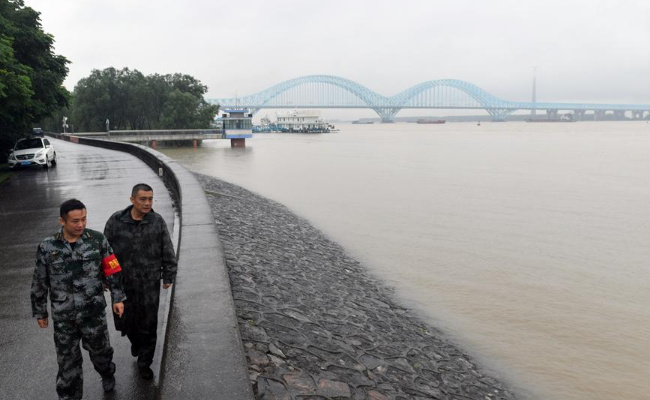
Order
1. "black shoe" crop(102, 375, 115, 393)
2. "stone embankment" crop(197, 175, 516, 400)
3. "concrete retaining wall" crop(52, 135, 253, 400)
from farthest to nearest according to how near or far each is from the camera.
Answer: "stone embankment" crop(197, 175, 516, 400) < "black shoe" crop(102, 375, 115, 393) < "concrete retaining wall" crop(52, 135, 253, 400)

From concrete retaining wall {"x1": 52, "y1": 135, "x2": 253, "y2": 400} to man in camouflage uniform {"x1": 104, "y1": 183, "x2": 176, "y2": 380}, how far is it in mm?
Result: 269

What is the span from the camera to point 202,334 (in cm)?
471

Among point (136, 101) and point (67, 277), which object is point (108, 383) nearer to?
point (67, 277)

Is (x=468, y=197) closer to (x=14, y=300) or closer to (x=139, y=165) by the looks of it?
(x=139, y=165)

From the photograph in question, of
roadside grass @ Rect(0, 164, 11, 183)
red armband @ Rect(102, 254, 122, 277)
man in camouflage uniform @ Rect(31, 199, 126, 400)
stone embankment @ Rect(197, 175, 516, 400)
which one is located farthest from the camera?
roadside grass @ Rect(0, 164, 11, 183)

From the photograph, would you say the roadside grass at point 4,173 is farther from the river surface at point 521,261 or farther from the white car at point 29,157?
the river surface at point 521,261

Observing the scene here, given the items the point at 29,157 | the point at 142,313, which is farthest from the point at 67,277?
the point at 29,157

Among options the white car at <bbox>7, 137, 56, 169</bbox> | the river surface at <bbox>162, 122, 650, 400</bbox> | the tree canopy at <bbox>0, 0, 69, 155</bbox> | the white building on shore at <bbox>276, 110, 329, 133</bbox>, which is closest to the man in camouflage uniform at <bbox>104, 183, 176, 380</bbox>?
the river surface at <bbox>162, 122, 650, 400</bbox>

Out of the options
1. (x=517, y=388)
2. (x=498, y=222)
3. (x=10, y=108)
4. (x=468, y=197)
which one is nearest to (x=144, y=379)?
(x=517, y=388)

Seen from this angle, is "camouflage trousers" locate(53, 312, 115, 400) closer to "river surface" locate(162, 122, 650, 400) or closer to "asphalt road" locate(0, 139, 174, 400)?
"asphalt road" locate(0, 139, 174, 400)

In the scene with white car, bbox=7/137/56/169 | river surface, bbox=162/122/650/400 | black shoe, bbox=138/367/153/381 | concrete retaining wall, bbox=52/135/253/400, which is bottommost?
river surface, bbox=162/122/650/400

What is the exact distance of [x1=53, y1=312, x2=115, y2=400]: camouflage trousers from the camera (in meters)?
4.20

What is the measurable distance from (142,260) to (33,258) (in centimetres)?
523

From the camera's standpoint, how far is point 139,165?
24.9 m
